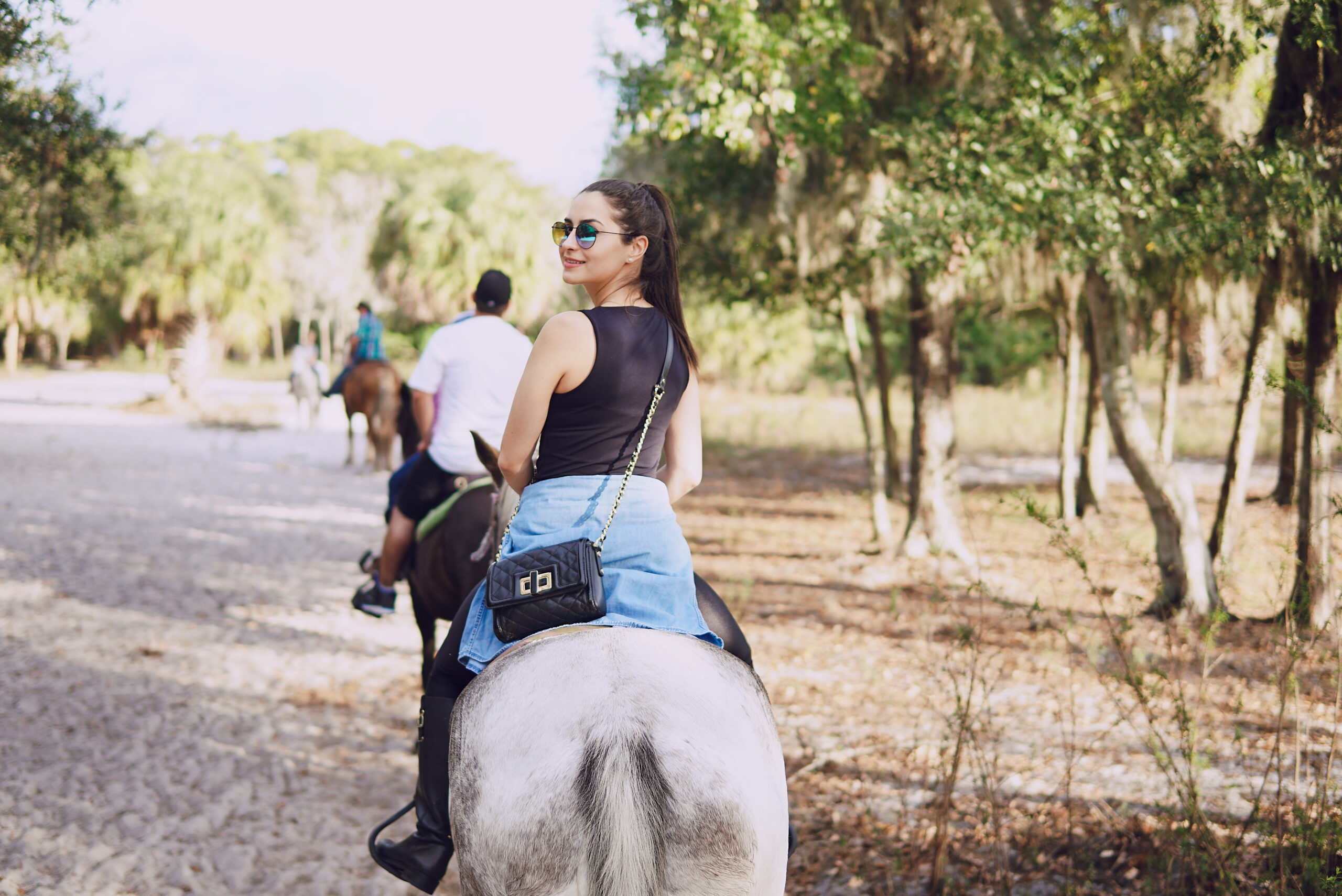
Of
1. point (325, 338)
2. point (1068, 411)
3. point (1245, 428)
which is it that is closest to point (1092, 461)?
point (1068, 411)

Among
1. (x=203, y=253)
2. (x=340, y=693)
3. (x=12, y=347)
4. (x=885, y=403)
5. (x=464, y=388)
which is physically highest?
(x=203, y=253)

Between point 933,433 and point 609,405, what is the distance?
321 inches

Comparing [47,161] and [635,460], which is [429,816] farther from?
[47,161]

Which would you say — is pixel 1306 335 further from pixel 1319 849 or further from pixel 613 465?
pixel 613 465

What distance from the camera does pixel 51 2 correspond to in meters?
5.91

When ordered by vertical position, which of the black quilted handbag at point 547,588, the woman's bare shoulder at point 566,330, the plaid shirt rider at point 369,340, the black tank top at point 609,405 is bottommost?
the black quilted handbag at point 547,588

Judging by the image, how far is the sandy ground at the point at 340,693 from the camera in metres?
4.12

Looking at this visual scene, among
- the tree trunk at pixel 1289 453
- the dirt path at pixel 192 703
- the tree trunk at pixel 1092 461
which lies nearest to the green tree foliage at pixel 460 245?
the dirt path at pixel 192 703

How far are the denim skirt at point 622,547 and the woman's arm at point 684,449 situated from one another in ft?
0.95

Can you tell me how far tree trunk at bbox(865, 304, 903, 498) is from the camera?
11.2 metres

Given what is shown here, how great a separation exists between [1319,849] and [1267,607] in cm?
501

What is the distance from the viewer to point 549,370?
2.24 metres

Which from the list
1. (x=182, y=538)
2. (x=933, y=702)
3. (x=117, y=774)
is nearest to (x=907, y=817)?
(x=933, y=702)

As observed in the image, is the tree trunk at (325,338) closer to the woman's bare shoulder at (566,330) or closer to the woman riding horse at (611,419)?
the woman riding horse at (611,419)
